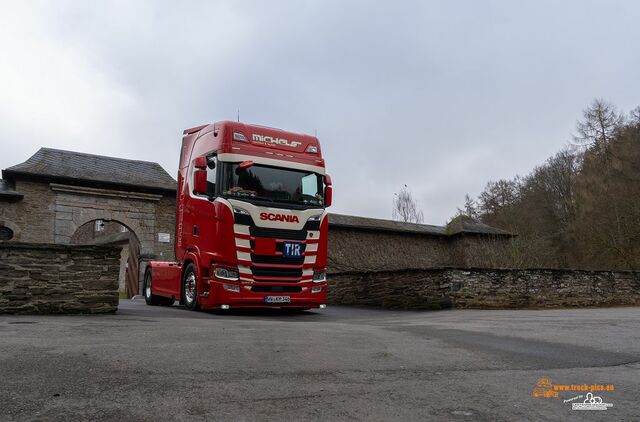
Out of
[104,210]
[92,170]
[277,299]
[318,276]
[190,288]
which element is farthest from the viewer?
[92,170]

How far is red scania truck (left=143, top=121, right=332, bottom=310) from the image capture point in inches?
402

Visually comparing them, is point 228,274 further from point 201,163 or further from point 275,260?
point 201,163

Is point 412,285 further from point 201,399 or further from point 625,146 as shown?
point 625,146

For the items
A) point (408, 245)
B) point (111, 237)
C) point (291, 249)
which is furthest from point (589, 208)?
point (111, 237)

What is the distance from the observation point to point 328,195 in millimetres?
11391

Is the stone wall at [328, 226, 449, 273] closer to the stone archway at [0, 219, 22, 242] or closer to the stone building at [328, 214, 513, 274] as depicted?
the stone building at [328, 214, 513, 274]

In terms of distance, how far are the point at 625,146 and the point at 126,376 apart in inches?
1331

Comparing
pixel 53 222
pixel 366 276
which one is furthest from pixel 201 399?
pixel 53 222

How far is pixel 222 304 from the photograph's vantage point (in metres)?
10.2

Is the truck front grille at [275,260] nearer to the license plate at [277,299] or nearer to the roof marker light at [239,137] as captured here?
the license plate at [277,299]

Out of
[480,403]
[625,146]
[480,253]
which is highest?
[625,146]

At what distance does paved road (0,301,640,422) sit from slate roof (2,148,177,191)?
15534 mm

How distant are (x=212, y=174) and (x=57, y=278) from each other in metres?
3.48

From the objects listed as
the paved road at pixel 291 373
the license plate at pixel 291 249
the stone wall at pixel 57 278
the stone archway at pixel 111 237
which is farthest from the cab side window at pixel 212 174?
the stone archway at pixel 111 237
